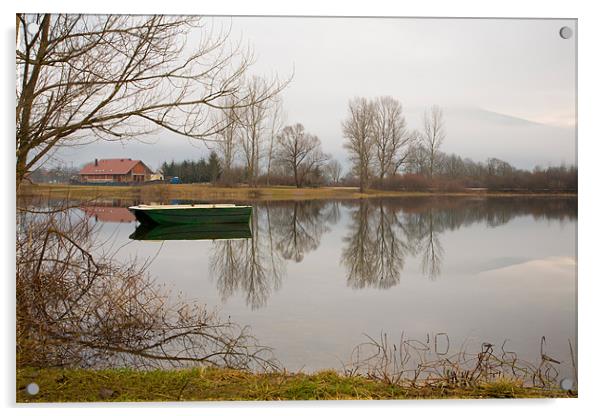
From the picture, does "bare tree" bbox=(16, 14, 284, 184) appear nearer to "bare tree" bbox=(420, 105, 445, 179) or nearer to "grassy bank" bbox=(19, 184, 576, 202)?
"grassy bank" bbox=(19, 184, 576, 202)

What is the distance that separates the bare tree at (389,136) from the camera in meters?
3.53

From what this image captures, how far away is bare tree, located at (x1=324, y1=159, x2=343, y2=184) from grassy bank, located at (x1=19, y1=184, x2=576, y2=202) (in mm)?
75

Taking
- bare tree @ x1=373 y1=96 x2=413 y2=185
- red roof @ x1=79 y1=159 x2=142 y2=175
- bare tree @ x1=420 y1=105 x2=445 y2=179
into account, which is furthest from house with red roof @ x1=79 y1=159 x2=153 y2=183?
bare tree @ x1=420 y1=105 x2=445 y2=179

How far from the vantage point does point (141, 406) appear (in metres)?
3.20

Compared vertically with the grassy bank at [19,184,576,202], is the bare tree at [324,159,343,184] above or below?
above

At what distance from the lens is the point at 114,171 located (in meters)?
3.51

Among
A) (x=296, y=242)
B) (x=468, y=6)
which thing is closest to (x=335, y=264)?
→ (x=296, y=242)

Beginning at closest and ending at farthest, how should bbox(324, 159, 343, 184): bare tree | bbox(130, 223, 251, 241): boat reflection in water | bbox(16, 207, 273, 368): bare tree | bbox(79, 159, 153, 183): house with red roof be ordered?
1. bbox(16, 207, 273, 368): bare tree
2. bbox(79, 159, 153, 183): house with red roof
3. bbox(130, 223, 251, 241): boat reflection in water
4. bbox(324, 159, 343, 184): bare tree

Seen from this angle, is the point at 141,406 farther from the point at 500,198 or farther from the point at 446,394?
the point at 500,198

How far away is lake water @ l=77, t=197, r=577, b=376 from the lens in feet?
11.3

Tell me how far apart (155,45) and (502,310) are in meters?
2.91

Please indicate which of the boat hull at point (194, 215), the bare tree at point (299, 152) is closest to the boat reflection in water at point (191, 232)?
the boat hull at point (194, 215)

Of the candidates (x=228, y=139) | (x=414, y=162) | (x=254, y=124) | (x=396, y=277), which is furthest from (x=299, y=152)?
(x=396, y=277)

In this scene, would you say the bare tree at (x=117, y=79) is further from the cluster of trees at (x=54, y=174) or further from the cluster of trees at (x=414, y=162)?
the cluster of trees at (x=414, y=162)
